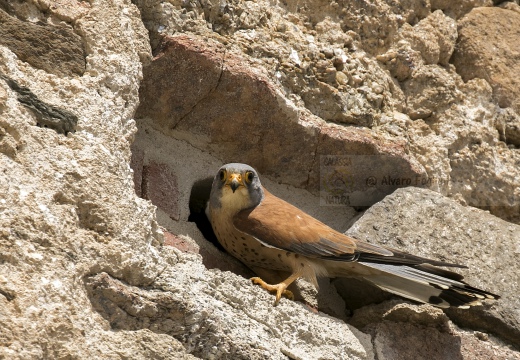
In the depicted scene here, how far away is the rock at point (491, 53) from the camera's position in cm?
389

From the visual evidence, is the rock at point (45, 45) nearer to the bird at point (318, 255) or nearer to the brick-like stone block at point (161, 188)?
the brick-like stone block at point (161, 188)

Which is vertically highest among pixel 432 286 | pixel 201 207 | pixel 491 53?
pixel 491 53

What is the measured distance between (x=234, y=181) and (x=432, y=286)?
0.85 meters

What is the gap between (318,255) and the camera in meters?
3.03

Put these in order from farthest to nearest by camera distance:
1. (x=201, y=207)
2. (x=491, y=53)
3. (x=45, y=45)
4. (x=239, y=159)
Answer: (x=491, y=53) < (x=201, y=207) < (x=239, y=159) < (x=45, y=45)

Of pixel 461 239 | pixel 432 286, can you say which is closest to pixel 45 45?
pixel 432 286

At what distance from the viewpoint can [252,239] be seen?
3119 mm

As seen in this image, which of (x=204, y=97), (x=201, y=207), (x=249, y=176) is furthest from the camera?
(x=201, y=207)

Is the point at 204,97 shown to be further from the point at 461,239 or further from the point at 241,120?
the point at 461,239

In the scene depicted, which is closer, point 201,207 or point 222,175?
point 222,175

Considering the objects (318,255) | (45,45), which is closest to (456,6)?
(318,255)

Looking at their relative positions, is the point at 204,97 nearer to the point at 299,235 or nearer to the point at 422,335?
the point at 299,235

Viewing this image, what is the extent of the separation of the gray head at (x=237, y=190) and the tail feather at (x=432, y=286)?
0.55 m

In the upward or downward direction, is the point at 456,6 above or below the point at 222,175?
above
